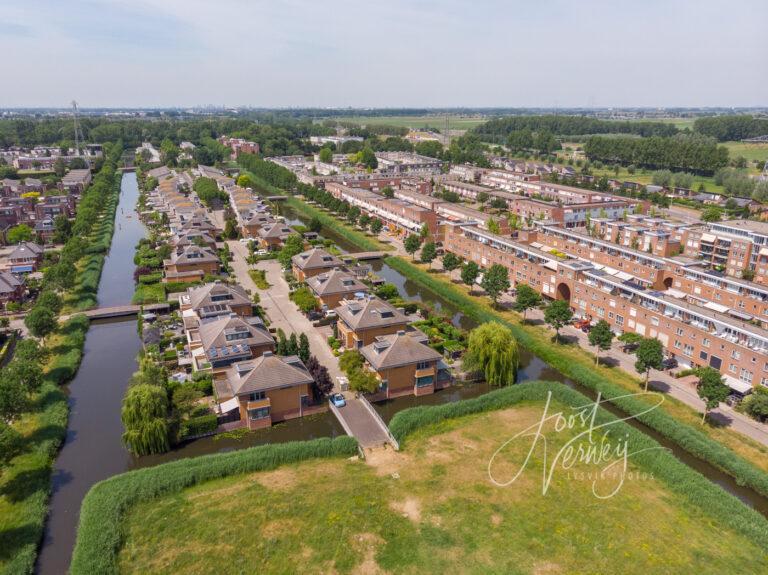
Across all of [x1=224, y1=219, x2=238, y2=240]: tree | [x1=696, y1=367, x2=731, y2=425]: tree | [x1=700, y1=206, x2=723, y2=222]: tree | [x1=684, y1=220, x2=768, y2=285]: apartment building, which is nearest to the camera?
[x1=696, y1=367, x2=731, y2=425]: tree

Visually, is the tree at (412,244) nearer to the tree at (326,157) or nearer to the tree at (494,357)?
the tree at (494,357)

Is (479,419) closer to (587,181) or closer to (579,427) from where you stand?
(579,427)

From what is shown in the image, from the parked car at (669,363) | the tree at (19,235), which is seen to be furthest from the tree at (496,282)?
the tree at (19,235)

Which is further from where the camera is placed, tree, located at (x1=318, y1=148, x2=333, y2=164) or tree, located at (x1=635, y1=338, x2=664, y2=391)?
tree, located at (x1=318, y1=148, x2=333, y2=164)

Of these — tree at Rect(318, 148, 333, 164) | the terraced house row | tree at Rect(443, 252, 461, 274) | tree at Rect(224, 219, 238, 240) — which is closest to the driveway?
tree at Rect(224, 219, 238, 240)

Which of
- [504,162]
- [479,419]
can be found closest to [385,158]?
[504,162]

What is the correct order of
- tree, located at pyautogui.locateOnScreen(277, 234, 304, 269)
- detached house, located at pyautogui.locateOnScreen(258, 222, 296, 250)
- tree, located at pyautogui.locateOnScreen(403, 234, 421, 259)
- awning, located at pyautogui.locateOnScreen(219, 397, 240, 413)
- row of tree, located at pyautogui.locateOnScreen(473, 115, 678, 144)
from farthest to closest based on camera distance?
row of tree, located at pyautogui.locateOnScreen(473, 115, 678, 144) → detached house, located at pyautogui.locateOnScreen(258, 222, 296, 250) → tree, located at pyautogui.locateOnScreen(403, 234, 421, 259) → tree, located at pyautogui.locateOnScreen(277, 234, 304, 269) → awning, located at pyautogui.locateOnScreen(219, 397, 240, 413)

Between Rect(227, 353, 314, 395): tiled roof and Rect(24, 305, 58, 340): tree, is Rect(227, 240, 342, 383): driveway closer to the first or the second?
Rect(227, 353, 314, 395): tiled roof
